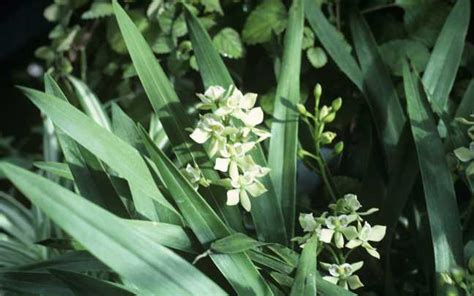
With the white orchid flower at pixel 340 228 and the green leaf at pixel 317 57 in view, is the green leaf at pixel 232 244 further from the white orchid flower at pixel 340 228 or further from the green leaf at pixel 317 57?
the green leaf at pixel 317 57

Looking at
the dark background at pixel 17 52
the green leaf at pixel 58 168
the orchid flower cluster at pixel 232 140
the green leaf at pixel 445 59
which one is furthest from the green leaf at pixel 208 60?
the dark background at pixel 17 52

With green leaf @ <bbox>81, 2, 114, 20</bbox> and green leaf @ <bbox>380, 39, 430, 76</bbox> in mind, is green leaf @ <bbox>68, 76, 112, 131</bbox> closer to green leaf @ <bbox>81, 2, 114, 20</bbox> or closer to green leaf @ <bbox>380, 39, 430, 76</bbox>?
green leaf @ <bbox>81, 2, 114, 20</bbox>

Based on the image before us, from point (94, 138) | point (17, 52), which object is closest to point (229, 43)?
point (94, 138)

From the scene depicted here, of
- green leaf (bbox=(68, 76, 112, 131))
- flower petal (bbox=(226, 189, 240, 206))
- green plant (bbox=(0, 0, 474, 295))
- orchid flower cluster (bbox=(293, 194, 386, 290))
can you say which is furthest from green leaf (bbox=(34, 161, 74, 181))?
green leaf (bbox=(68, 76, 112, 131))

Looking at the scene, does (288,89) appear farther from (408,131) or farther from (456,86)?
(456,86)

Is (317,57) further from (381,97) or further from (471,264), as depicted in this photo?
(471,264)
